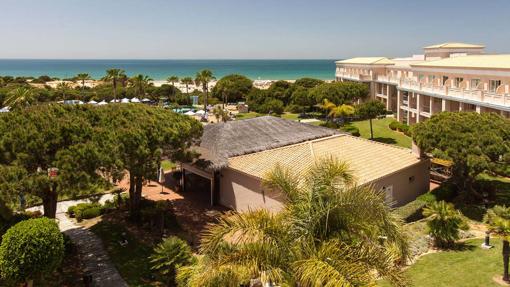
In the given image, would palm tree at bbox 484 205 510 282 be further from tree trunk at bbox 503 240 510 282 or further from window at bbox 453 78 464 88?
window at bbox 453 78 464 88

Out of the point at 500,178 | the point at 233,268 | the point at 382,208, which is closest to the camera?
the point at 233,268

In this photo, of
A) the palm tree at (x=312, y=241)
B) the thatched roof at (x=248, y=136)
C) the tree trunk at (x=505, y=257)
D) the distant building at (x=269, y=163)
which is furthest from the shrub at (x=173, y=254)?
the tree trunk at (x=505, y=257)

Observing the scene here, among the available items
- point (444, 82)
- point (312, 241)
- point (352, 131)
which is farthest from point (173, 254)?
point (444, 82)

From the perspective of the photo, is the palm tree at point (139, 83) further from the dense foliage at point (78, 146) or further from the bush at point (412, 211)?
the bush at point (412, 211)

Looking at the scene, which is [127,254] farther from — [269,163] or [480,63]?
[480,63]

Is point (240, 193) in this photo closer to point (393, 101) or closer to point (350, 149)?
point (350, 149)

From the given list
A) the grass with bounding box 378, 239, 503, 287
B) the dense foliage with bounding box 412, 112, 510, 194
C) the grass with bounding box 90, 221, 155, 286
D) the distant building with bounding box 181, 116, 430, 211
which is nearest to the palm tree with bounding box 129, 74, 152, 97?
the distant building with bounding box 181, 116, 430, 211

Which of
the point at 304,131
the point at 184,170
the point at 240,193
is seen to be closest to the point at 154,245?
the point at 240,193
